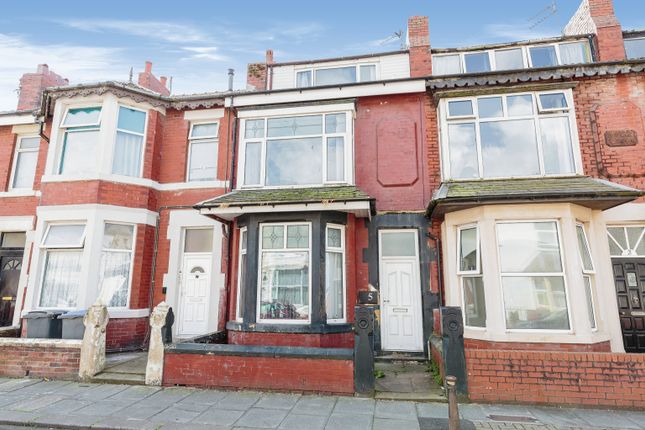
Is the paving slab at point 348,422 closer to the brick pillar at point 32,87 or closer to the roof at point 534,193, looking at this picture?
the roof at point 534,193

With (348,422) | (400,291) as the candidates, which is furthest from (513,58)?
(348,422)

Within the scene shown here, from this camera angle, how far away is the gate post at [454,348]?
555cm

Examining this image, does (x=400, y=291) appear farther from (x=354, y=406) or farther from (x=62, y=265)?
(x=62, y=265)

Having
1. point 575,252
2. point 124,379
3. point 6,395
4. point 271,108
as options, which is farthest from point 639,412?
point 6,395

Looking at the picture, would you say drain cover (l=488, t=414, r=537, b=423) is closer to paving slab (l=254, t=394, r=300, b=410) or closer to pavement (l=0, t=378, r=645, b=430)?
pavement (l=0, t=378, r=645, b=430)

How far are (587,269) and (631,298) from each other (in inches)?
68.4

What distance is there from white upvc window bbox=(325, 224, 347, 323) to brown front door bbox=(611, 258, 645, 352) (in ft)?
19.1

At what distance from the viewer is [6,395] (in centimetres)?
587

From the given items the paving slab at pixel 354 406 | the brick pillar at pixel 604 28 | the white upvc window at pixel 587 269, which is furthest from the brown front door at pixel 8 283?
the brick pillar at pixel 604 28

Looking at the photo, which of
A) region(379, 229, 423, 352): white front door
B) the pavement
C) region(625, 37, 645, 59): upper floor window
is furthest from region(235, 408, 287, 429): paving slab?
region(625, 37, 645, 59): upper floor window

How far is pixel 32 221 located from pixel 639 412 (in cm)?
1376

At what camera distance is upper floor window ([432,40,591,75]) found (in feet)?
31.9

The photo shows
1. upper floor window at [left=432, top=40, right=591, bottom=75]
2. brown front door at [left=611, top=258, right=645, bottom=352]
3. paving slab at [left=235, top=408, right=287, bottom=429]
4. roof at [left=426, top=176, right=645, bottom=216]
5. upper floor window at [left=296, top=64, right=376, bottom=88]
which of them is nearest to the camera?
paving slab at [left=235, top=408, right=287, bottom=429]

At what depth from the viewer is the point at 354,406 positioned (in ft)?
17.6
